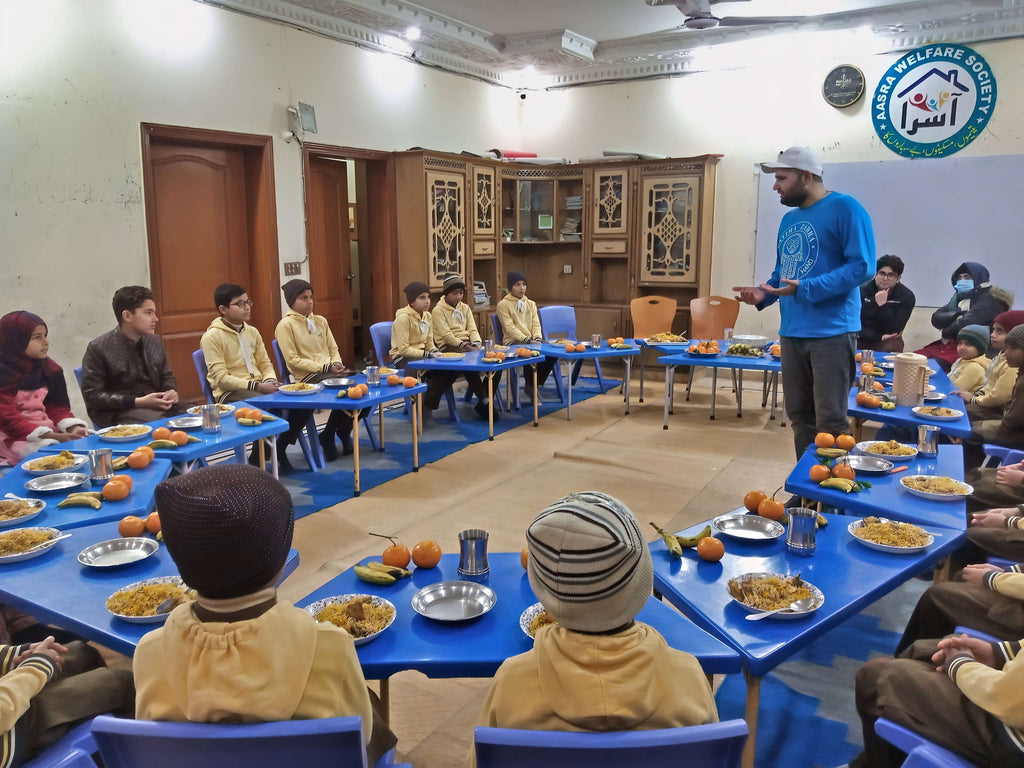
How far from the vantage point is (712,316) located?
24.0 ft

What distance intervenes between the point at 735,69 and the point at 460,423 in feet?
15.7

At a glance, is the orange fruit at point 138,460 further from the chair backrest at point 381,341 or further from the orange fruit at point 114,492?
the chair backrest at point 381,341

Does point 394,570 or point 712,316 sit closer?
point 394,570

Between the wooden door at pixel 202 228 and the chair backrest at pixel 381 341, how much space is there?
3.39 feet

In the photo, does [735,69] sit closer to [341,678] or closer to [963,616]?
[963,616]

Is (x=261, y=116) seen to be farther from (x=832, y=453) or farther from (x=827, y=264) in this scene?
(x=832, y=453)

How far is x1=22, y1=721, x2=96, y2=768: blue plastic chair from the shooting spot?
147cm

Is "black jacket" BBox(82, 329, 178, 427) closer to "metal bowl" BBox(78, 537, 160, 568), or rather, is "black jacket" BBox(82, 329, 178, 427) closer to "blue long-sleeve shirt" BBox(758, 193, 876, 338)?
"metal bowl" BBox(78, 537, 160, 568)

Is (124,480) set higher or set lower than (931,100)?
lower

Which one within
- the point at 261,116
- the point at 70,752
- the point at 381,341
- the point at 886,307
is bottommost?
the point at 70,752

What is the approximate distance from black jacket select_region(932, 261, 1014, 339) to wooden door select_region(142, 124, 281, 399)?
5.44 metres

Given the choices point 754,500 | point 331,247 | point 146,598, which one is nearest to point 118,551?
point 146,598

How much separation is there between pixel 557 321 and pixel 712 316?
59.8 inches

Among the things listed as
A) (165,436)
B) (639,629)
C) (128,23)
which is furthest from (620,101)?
(639,629)
